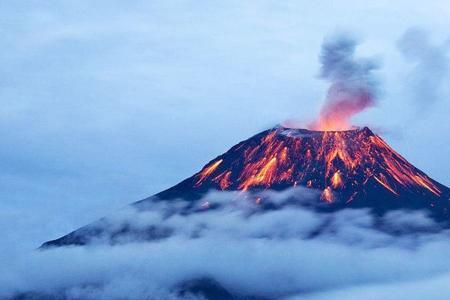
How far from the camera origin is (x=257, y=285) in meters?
147

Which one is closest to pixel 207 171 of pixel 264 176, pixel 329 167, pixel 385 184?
pixel 264 176

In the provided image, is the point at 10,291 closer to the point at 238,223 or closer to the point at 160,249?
the point at 160,249

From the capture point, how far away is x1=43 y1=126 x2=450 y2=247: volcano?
124 metres

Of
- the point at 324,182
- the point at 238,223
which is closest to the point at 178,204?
the point at 238,223

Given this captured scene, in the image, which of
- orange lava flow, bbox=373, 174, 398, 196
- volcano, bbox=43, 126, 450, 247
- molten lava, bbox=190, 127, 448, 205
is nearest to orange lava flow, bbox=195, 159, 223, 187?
volcano, bbox=43, 126, 450, 247

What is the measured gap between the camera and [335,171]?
12556 cm

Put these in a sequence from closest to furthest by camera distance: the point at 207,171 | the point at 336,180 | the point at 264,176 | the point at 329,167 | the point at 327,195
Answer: the point at 329,167
the point at 336,180
the point at 264,176
the point at 327,195
the point at 207,171

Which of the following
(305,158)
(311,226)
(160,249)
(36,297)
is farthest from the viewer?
(160,249)

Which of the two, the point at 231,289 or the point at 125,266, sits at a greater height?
the point at 125,266

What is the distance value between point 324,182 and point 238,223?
20.6 meters

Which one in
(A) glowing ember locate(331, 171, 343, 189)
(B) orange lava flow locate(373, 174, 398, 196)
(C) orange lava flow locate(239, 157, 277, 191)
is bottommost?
(B) orange lava flow locate(373, 174, 398, 196)

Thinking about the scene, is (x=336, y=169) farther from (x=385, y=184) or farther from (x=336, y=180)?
(x=385, y=184)

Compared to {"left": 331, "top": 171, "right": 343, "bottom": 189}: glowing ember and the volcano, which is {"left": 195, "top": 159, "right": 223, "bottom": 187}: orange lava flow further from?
{"left": 331, "top": 171, "right": 343, "bottom": 189}: glowing ember

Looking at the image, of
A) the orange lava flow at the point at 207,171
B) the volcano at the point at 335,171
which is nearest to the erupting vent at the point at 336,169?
the volcano at the point at 335,171
